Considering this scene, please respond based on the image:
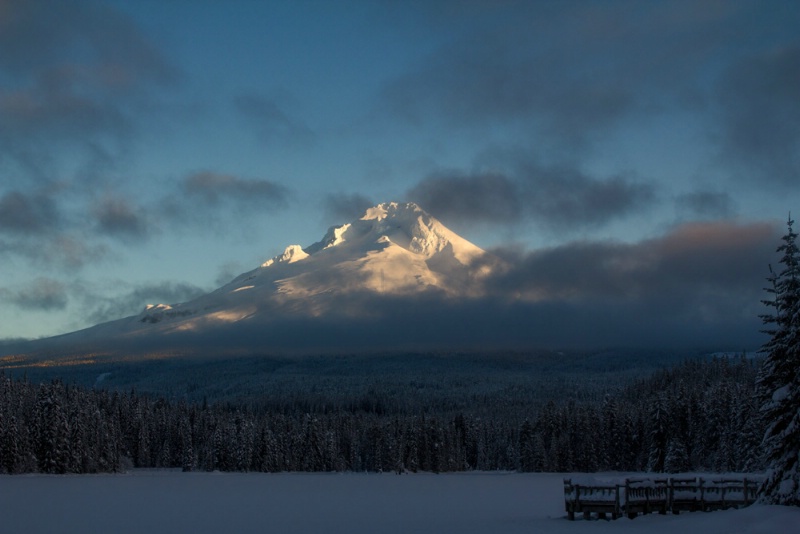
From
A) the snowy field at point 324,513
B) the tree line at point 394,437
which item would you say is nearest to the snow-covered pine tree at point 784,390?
the snowy field at point 324,513

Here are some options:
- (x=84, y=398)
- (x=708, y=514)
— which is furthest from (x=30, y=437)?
(x=708, y=514)

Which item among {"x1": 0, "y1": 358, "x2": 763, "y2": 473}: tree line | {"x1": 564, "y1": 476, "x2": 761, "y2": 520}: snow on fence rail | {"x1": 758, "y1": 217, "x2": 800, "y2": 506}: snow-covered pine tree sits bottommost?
{"x1": 0, "y1": 358, "x2": 763, "y2": 473}: tree line

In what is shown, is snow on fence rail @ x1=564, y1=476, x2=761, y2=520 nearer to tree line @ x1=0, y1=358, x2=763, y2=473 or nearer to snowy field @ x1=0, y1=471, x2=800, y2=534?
snowy field @ x1=0, y1=471, x2=800, y2=534

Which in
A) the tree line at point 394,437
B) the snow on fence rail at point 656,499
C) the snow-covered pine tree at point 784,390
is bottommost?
the tree line at point 394,437

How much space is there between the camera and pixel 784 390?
133 ft

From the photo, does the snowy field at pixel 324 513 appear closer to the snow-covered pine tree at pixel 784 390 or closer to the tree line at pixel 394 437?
the snow-covered pine tree at pixel 784 390

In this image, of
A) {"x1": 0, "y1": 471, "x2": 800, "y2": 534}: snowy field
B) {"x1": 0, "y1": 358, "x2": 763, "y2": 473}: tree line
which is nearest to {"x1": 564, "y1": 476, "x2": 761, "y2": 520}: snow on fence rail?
{"x1": 0, "y1": 471, "x2": 800, "y2": 534}: snowy field

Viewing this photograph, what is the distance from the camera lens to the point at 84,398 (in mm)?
142000

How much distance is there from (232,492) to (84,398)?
71.3m

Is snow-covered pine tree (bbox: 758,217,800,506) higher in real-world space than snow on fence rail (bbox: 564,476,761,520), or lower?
higher

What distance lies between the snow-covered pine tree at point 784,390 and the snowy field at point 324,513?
204cm

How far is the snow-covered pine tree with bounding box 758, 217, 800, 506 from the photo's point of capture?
129ft

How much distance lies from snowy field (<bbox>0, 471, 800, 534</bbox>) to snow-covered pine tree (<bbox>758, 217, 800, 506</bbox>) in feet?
6.70

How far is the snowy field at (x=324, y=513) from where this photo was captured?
4047 cm
